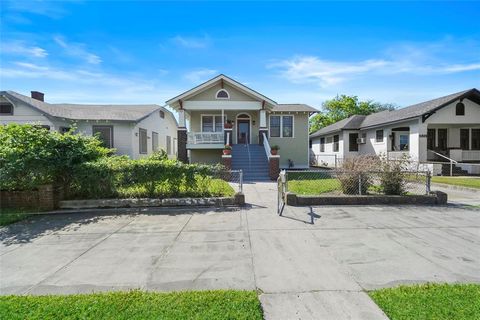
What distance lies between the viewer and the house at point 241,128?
15328 millimetres

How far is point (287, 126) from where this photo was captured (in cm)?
1878

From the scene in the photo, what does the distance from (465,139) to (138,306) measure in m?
25.1

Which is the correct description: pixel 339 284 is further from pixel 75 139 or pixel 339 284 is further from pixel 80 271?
pixel 75 139

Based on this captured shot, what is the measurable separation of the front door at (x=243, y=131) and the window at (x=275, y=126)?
1771 millimetres

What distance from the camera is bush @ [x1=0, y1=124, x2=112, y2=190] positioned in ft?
23.1

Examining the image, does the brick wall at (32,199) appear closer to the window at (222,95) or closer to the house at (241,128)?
the house at (241,128)

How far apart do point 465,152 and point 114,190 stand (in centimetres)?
2294

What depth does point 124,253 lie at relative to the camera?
433cm

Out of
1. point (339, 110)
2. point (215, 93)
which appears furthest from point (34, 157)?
point (339, 110)

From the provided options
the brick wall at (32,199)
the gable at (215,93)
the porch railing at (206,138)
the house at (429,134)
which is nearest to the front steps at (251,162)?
the porch railing at (206,138)

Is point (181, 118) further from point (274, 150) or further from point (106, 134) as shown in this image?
point (274, 150)

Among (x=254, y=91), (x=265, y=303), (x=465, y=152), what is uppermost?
(x=254, y=91)

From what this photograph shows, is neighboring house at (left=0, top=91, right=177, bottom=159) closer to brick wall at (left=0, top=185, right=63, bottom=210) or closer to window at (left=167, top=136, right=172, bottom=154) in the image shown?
window at (left=167, top=136, right=172, bottom=154)

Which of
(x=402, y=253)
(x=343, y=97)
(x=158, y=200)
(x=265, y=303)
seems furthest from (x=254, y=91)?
(x=343, y=97)
